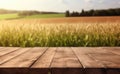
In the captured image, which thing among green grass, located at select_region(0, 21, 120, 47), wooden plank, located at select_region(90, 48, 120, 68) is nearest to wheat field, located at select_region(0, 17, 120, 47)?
green grass, located at select_region(0, 21, 120, 47)

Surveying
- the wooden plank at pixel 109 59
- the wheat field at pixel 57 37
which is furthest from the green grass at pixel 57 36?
the wooden plank at pixel 109 59

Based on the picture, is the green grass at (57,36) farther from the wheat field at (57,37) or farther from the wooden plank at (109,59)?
the wooden plank at (109,59)

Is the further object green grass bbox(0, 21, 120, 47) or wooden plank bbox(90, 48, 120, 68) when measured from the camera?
green grass bbox(0, 21, 120, 47)

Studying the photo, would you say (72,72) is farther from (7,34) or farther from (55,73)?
(7,34)

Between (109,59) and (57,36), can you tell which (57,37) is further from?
(109,59)

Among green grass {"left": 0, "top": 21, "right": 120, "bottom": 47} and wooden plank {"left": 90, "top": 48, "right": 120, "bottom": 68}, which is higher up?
wooden plank {"left": 90, "top": 48, "right": 120, "bottom": 68}

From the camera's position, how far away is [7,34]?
6660 mm

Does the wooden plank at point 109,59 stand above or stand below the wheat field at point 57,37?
above

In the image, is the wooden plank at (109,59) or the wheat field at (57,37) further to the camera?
the wheat field at (57,37)

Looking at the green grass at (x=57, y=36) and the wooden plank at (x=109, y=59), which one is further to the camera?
the green grass at (x=57, y=36)

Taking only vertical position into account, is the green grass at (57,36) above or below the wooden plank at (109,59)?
below

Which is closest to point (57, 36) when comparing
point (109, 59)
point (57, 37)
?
point (57, 37)

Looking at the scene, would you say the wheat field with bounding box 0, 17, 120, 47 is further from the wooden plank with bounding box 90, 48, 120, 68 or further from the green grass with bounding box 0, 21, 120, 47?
the wooden plank with bounding box 90, 48, 120, 68

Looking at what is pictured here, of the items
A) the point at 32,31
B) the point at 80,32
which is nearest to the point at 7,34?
the point at 32,31
